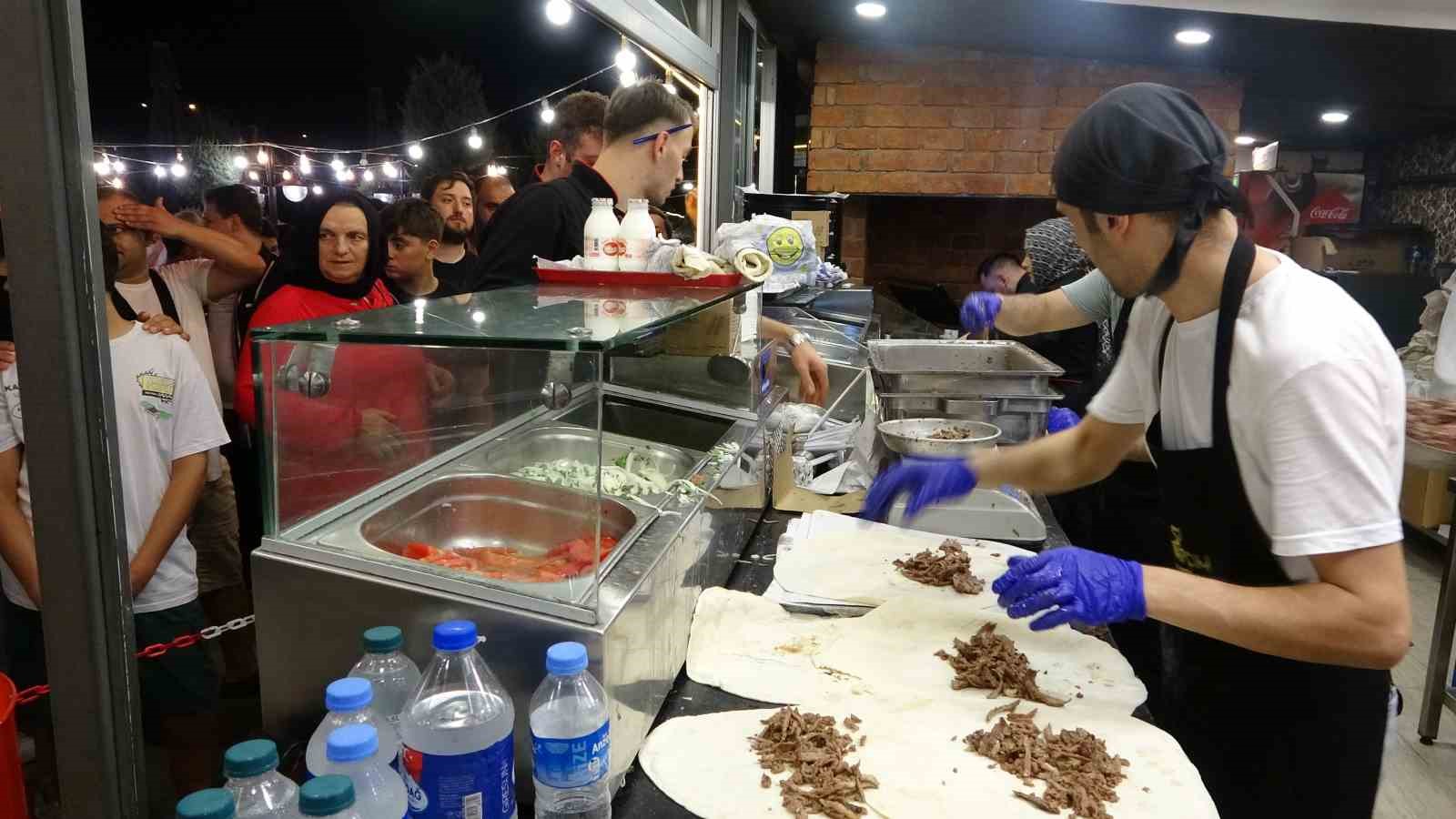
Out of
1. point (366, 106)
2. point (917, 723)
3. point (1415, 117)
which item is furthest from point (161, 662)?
point (1415, 117)

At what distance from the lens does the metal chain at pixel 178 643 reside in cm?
137

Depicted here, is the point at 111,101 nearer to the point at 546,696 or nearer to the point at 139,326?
the point at 139,326

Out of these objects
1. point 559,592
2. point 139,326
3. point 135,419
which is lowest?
point 559,592

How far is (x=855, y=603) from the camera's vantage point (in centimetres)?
204

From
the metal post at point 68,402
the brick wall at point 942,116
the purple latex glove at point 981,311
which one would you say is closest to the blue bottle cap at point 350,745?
the metal post at point 68,402

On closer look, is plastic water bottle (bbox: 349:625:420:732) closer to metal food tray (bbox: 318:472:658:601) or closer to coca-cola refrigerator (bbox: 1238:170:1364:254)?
metal food tray (bbox: 318:472:658:601)

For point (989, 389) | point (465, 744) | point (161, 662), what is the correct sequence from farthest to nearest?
point (989, 389) → point (161, 662) → point (465, 744)

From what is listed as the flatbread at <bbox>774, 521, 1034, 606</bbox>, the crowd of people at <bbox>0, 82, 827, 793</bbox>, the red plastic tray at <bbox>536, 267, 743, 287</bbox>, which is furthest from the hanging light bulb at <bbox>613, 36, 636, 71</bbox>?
the flatbread at <bbox>774, 521, 1034, 606</bbox>

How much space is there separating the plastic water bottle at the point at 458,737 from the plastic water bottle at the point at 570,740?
0.04m

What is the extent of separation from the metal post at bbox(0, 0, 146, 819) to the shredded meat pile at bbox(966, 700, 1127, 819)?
51.2 inches

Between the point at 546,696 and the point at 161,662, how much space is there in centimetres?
80

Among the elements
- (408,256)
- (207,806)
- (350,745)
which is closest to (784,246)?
(408,256)

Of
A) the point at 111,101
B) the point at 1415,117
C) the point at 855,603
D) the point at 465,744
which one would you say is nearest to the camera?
the point at 465,744

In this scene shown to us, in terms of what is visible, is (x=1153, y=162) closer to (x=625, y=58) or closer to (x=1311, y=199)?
(x=625, y=58)
